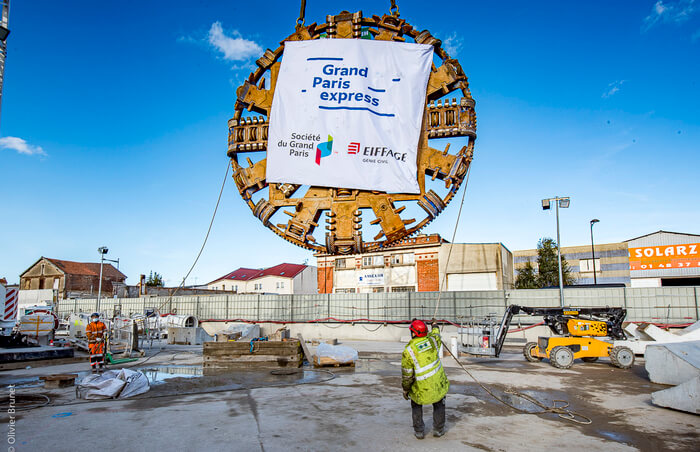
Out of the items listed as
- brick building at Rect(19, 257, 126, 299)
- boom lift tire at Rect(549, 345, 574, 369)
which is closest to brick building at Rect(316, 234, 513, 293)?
boom lift tire at Rect(549, 345, 574, 369)

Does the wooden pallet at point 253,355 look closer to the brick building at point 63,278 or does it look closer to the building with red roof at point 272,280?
the building with red roof at point 272,280

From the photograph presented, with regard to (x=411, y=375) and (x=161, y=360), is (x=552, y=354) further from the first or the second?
(x=161, y=360)

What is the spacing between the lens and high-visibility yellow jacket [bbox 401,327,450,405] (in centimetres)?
605

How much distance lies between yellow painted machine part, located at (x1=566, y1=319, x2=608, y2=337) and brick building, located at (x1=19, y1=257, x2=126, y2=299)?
56.8m

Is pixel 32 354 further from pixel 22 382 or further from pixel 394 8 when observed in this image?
pixel 394 8

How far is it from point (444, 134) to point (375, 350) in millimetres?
10130

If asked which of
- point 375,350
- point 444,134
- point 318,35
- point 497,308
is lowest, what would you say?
point 375,350

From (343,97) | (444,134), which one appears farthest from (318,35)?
(444,134)

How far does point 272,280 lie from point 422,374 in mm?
59078

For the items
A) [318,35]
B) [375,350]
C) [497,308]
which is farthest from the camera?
[497,308]

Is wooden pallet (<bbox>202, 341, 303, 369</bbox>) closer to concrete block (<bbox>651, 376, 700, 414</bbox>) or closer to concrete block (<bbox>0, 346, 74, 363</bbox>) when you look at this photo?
concrete block (<bbox>0, 346, 74, 363</bbox>)

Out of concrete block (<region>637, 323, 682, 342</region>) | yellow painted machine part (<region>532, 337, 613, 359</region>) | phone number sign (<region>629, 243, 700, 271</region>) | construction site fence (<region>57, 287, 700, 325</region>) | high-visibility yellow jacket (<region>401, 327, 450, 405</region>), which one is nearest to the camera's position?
high-visibility yellow jacket (<region>401, 327, 450, 405</region>)

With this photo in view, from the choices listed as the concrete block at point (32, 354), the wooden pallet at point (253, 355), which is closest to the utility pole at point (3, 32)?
the wooden pallet at point (253, 355)

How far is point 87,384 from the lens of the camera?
9.07 meters
